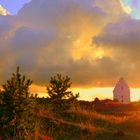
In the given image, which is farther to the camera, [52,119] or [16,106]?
[52,119]

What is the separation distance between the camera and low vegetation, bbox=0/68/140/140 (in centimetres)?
2152

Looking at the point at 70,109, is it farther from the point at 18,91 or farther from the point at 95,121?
the point at 18,91

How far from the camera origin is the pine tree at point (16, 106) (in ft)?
70.2

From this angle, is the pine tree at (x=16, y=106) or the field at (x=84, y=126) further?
the field at (x=84, y=126)

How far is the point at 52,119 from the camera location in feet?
91.2

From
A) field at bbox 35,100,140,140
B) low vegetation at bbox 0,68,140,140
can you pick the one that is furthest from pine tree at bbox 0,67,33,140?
field at bbox 35,100,140,140

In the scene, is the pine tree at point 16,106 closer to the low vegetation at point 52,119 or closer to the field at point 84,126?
the low vegetation at point 52,119

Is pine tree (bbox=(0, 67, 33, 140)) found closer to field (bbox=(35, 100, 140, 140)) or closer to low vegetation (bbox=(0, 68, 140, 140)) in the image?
low vegetation (bbox=(0, 68, 140, 140))

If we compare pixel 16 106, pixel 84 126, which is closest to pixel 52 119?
pixel 84 126

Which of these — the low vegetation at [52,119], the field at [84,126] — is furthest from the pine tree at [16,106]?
the field at [84,126]

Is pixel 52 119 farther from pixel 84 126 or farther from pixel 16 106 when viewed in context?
pixel 16 106

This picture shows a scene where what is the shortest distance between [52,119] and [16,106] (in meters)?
6.17

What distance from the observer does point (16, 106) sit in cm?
2189

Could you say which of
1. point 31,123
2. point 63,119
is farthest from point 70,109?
point 31,123
